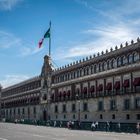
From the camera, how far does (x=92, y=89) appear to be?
2680 inches

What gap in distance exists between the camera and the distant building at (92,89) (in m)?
57.3

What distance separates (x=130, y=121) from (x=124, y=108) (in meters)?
2.65

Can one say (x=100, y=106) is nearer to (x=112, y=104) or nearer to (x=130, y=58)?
(x=112, y=104)

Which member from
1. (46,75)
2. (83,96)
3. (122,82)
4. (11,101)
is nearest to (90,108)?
(83,96)

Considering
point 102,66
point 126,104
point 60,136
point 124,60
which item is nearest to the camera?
point 60,136

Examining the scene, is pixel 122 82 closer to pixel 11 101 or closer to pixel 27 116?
pixel 27 116

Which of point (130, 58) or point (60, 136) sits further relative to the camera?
point (130, 58)

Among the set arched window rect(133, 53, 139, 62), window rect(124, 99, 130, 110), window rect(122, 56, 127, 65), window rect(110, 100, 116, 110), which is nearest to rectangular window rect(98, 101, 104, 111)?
window rect(110, 100, 116, 110)

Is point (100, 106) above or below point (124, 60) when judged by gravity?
below

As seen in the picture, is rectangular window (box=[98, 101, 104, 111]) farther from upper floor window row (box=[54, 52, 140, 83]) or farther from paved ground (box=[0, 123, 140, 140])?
paved ground (box=[0, 123, 140, 140])

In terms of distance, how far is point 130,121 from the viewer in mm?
56188

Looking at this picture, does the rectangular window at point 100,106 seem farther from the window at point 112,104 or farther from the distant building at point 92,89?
the window at point 112,104

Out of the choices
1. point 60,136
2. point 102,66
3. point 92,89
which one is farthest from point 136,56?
point 60,136

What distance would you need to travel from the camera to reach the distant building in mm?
57281
